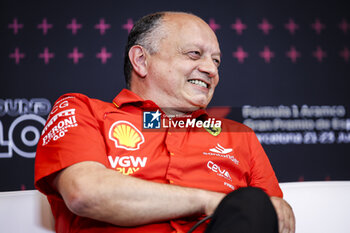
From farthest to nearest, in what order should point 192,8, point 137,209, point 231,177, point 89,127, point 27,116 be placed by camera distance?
point 192,8 → point 27,116 → point 231,177 → point 89,127 → point 137,209

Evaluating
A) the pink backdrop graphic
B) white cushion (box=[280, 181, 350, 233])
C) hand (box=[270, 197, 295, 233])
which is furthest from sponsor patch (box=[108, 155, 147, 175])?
the pink backdrop graphic

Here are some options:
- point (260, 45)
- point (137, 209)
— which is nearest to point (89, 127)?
point (137, 209)

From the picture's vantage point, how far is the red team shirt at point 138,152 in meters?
0.89

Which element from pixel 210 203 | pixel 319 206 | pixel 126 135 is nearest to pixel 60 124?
pixel 126 135

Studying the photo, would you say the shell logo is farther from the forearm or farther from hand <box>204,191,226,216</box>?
hand <box>204,191,226,216</box>

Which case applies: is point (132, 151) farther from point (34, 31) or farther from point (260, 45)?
point (260, 45)

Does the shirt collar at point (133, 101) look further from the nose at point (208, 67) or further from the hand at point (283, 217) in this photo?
the hand at point (283, 217)

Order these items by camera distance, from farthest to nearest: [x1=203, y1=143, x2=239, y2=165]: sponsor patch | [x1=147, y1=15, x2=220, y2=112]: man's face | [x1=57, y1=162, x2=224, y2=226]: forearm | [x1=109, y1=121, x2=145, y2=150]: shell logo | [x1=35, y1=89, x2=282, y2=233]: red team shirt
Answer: [x1=147, y1=15, x2=220, y2=112]: man's face
[x1=203, y1=143, x2=239, y2=165]: sponsor patch
[x1=109, y1=121, x2=145, y2=150]: shell logo
[x1=35, y1=89, x2=282, y2=233]: red team shirt
[x1=57, y1=162, x2=224, y2=226]: forearm

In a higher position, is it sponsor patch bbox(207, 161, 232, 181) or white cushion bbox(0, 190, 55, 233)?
sponsor patch bbox(207, 161, 232, 181)

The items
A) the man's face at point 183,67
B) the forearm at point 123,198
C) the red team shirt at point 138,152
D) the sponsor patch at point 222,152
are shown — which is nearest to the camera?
the forearm at point 123,198

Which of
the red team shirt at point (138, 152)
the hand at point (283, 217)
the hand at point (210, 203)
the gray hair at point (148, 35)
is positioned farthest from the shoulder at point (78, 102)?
the hand at point (283, 217)

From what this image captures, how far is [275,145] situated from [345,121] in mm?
422

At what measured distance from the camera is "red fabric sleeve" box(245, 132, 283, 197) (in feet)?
3.71

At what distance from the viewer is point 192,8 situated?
178 centimetres
